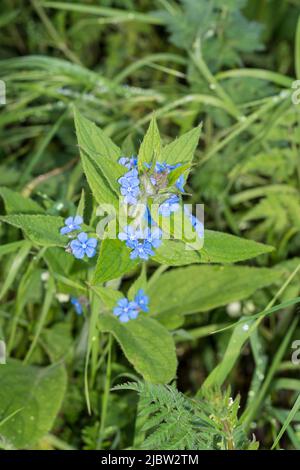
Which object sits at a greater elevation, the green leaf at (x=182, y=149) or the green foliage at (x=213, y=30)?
the green foliage at (x=213, y=30)

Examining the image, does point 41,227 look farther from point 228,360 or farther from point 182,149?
point 228,360

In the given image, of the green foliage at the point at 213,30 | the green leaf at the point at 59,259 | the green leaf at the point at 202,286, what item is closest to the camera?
the green leaf at the point at 59,259

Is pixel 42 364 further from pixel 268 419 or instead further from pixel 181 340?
pixel 268 419

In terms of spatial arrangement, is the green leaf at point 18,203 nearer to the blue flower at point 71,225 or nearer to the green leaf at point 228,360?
the blue flower at point 71,225

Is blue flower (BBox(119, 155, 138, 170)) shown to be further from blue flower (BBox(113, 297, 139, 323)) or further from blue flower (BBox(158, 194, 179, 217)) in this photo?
blue flower (BBox(113, 297, 139, 323))

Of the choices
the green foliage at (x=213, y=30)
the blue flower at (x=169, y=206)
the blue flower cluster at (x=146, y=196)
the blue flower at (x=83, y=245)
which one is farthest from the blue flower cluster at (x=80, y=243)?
the green foliage at (x=213, y=30)

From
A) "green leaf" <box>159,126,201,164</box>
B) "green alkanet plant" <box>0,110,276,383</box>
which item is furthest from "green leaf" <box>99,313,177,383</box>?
"green leaf" <box>159,126,201,164</box>

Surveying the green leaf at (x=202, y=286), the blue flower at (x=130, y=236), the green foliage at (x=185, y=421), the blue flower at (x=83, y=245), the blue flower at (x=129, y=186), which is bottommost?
the green foliage at (x=185, y=421)

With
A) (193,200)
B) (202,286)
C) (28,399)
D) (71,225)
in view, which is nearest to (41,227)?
(71,225)
